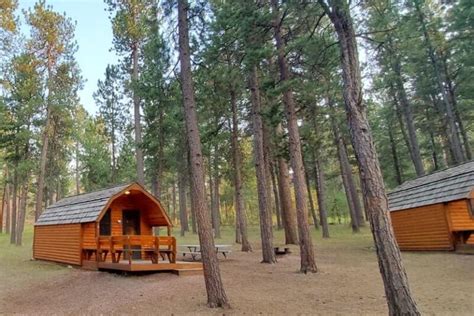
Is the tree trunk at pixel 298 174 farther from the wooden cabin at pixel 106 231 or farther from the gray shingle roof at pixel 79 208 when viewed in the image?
the gray shingle roof at pixel 79 208

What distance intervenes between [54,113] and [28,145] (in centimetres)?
296

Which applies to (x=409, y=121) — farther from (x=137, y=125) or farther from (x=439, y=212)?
(x=137, y=125)

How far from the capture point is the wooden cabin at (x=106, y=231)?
11.2 metres

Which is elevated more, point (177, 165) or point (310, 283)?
point (177, 165)

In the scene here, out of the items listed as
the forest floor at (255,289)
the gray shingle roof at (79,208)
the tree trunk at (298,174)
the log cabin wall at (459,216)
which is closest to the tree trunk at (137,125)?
the gray shingle roof at (79,208)

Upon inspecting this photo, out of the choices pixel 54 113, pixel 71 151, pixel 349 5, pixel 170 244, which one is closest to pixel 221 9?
pixel 349 5

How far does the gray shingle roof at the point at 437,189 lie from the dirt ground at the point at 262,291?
94.2 inches

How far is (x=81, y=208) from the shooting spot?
13.9 m

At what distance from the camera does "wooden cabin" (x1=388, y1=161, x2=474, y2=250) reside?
505 inches

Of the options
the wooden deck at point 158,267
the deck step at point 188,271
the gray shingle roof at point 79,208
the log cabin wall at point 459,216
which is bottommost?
the deck step at point 188,271

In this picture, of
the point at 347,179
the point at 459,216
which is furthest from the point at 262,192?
the point at 347,179

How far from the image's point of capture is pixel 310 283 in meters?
8.82

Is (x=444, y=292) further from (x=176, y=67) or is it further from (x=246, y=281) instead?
(x=176, y=67)

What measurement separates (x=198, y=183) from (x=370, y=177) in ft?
11.4
